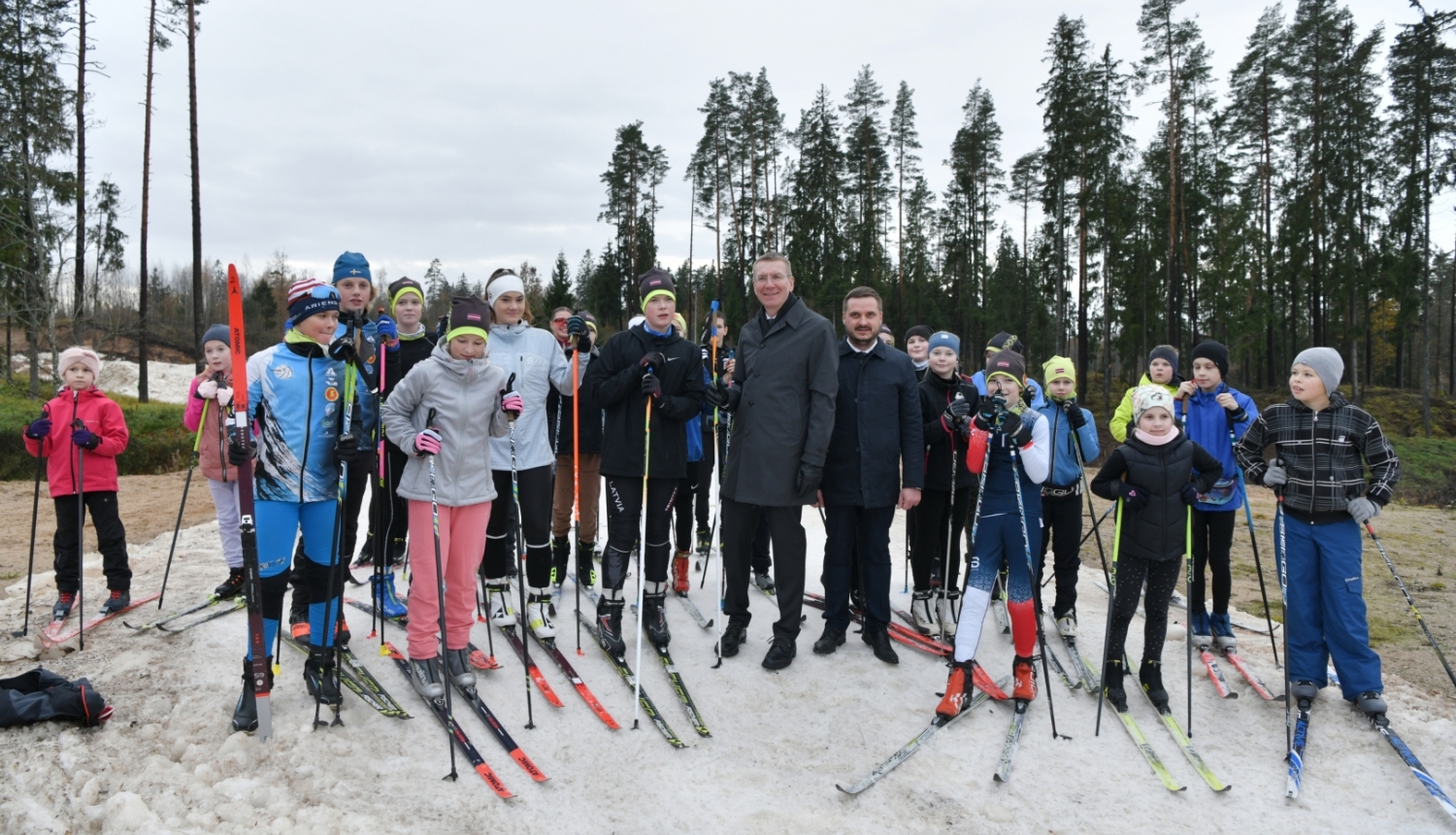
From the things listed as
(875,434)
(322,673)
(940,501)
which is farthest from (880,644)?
(322,673)

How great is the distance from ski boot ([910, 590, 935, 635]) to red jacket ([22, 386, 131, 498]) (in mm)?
5906

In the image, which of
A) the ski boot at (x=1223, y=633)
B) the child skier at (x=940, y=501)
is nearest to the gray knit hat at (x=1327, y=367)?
the ski boot at (x=1223, y=633)

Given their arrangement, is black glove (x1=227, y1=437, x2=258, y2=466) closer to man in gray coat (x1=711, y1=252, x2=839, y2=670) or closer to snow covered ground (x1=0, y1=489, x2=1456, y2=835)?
snow covered ground (x1=0, y1=489, x2=1456, y2=835)

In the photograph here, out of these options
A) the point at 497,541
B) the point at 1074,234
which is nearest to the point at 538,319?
the point at 1074,234

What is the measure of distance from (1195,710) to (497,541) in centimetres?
446

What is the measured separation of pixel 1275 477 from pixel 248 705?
19.1 feet

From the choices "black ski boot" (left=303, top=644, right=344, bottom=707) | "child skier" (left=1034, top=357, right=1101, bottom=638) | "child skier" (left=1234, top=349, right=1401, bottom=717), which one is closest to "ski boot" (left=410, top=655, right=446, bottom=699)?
"black ski boot" (left=303, top=644, right=344, bottom=707)

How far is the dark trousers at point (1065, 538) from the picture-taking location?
5.32 metres

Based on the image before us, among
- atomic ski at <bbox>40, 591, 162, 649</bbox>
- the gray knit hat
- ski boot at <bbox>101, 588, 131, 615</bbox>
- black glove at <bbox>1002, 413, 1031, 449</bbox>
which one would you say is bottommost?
atomic ski at <bbox>40, 591, 162, 649</bbox>

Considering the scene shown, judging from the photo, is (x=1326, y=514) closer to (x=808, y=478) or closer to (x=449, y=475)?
(x=808, y=478)

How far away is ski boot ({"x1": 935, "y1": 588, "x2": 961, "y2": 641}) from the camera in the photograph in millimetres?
5508

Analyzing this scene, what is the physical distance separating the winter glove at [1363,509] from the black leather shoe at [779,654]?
A: 3291mm

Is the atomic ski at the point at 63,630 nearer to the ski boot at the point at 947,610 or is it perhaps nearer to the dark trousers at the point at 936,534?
the dark trousers at the point at 936,534

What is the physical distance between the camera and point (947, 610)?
5.74 meters
